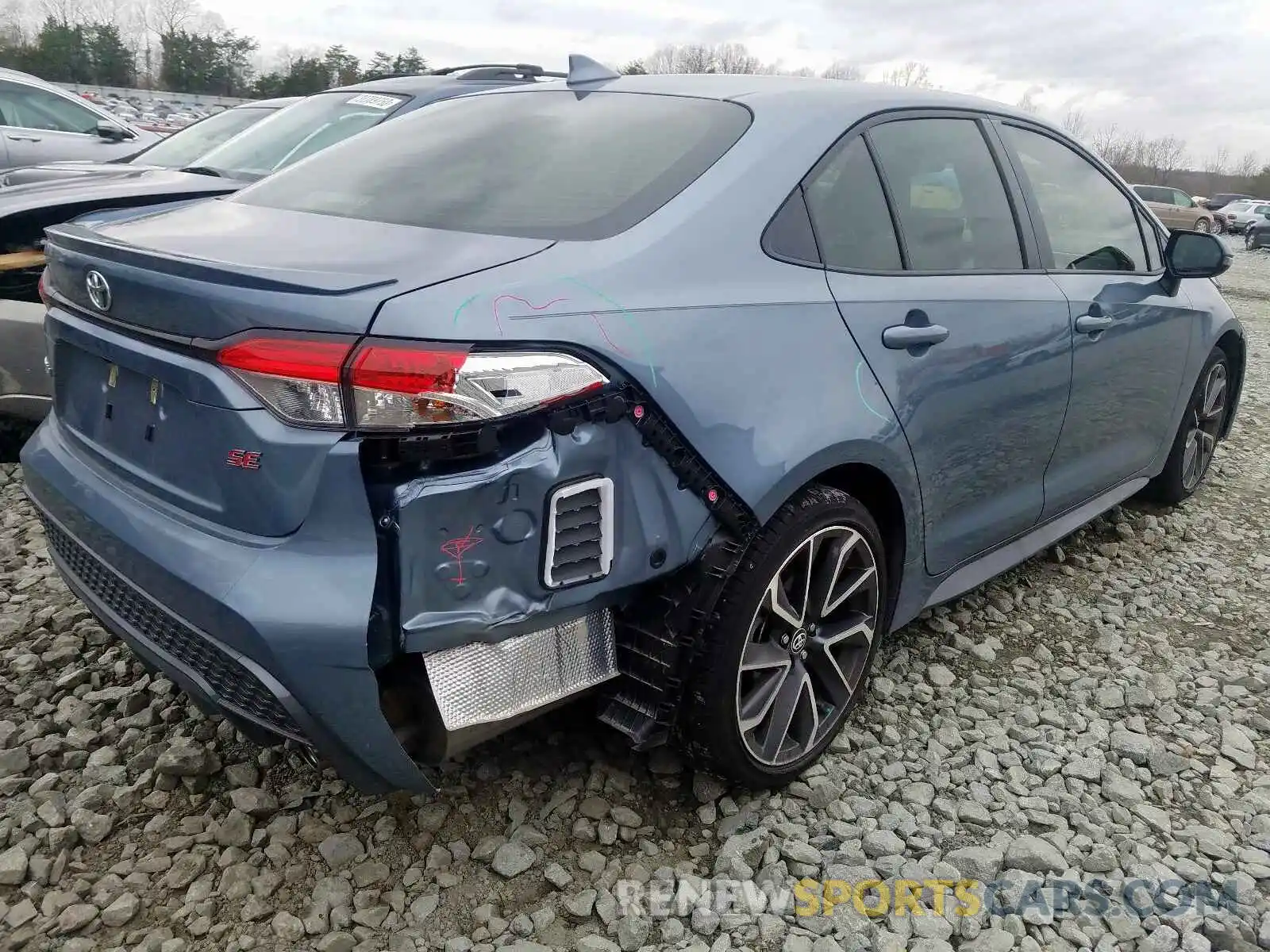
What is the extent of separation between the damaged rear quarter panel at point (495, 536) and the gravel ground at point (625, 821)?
70 centimetres

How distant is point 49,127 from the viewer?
30.6ft

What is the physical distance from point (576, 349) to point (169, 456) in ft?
2.62

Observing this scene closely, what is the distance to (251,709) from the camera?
1.80 m

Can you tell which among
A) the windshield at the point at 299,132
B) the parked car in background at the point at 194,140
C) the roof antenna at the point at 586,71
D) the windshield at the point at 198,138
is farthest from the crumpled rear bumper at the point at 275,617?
the windshield at the point at 198,138

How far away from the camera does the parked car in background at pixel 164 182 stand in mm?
3648

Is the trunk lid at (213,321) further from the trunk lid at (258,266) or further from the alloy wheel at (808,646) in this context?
the alloy wheel at (808,646)

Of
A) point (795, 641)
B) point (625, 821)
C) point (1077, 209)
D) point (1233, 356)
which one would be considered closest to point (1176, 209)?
point (1233, 356)

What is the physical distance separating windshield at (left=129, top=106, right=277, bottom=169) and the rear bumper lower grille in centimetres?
450

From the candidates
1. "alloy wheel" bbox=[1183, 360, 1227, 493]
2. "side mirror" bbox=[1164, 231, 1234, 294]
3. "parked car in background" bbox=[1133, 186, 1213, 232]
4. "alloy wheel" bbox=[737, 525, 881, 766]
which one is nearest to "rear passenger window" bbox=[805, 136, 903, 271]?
"alloy wheel" bbox=[737, 525, 881, 766]

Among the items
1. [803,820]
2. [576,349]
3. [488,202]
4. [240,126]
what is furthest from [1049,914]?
[240,126]

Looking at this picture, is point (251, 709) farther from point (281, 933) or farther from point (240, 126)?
point (240, 126)

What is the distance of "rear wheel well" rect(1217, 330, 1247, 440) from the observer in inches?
170

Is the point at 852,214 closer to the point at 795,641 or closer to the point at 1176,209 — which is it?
the point at 795,641

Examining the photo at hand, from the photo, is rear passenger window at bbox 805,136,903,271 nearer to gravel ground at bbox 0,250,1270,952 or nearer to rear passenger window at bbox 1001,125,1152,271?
rear passenger window at bbox 1001,125,1152,271
